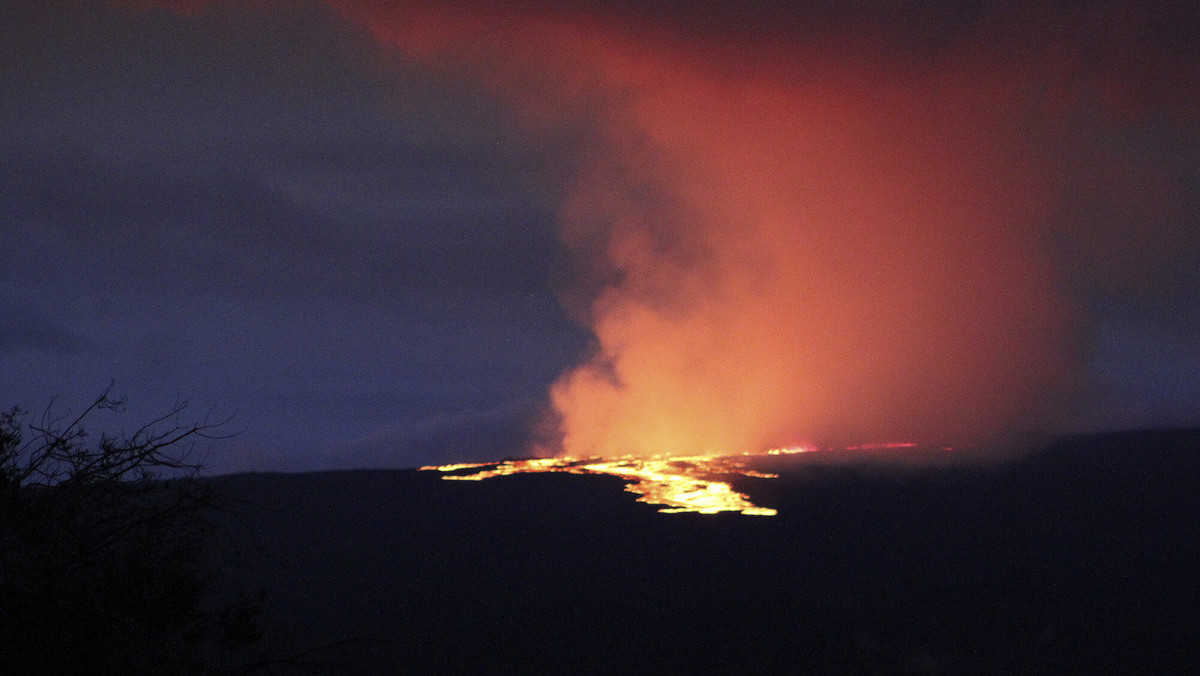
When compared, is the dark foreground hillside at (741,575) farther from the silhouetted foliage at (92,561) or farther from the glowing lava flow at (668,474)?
the silhouetted foliage at (92,561)

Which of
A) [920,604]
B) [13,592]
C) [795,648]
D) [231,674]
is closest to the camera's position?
[13,592]

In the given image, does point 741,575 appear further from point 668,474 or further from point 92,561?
point 92,561

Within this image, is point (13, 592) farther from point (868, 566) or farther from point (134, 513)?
point (868, 566)

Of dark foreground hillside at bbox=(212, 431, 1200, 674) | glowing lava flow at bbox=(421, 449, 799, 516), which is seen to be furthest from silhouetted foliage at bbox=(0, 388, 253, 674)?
glowing lava flow at bbox=(421, 449, 799, 516)

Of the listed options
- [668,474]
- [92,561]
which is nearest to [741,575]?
[668,474]

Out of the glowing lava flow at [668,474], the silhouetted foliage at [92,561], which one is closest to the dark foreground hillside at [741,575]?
the glowing lava flow at [668,474]

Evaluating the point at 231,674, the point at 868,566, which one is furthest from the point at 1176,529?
the point at 231,674
